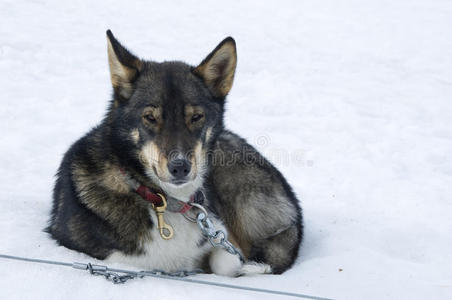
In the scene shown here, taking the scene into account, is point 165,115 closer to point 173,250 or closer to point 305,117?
point 173,250

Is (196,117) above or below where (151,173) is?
above

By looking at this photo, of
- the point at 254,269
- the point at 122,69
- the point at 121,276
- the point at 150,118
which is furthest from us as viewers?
the point at 254,269

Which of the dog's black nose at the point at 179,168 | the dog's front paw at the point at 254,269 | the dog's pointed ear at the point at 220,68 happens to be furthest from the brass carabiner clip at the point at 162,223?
the dog's pointed ear at the point at 220,68

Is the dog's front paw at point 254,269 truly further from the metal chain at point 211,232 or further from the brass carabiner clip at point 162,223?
the brass carabiner clip at point 162,223

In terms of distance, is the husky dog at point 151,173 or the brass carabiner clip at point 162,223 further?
the brass carabiner clip at point 162,223

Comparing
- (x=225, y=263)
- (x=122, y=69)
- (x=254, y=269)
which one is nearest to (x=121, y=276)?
(x=225, y=263)

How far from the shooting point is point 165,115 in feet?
10.8

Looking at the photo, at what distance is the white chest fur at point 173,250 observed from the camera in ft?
10.9

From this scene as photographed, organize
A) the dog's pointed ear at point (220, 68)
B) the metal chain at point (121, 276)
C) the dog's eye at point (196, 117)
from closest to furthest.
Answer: the metal chain at point (121, 276) → the dog's eye at point (196, 117) → the dog's pointed ear at point (220, 68)

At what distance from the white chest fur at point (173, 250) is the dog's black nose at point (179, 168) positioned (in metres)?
0.47

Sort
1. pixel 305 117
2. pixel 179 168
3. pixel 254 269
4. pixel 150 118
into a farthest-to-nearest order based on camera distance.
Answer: pixel 305 117 < pixel 254 269 < pixel 150 118 < pixel 179 168

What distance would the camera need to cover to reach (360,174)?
600 cm

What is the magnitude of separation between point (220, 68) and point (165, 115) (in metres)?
0.69

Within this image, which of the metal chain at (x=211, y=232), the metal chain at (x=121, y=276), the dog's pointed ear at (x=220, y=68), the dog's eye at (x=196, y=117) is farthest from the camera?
the dog's pointed ear at (x=220, y=68)
